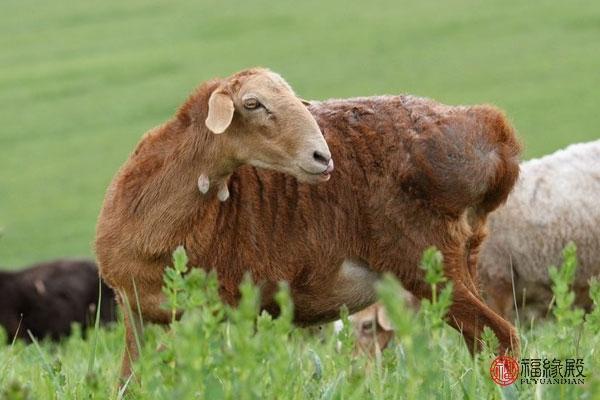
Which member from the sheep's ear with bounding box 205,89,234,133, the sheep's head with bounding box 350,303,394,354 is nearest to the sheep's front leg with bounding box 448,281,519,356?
the sheep's ear with bounding box 205,89,234,133

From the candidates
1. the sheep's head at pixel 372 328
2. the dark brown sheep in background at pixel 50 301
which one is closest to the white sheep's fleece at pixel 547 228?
the sheep's head at pixel 372 328

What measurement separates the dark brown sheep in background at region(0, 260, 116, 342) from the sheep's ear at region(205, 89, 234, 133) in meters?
7.64

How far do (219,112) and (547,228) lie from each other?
12.2ft

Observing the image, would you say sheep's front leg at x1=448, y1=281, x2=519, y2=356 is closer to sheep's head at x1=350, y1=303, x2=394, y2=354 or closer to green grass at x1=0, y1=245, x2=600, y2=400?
green grass at x1=0, y1=245, x2=600, y2=400

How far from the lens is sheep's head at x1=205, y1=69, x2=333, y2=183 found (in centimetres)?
529

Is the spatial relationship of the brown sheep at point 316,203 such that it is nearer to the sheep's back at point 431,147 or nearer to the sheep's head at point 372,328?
the sheep's back at point 431,147

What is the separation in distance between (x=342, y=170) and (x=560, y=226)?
315 centimetres

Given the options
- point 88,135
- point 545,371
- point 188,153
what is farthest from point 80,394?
point 88,135

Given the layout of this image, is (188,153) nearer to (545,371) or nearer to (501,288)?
(545,371)

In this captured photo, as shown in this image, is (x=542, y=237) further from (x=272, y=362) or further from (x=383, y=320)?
(x=272, y=362)

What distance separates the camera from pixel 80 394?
151 inches

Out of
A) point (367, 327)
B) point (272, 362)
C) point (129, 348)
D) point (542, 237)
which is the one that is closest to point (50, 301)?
point (367, 327)

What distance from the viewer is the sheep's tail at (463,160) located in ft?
18.9

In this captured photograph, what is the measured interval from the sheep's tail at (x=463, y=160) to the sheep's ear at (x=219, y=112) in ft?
2.78
